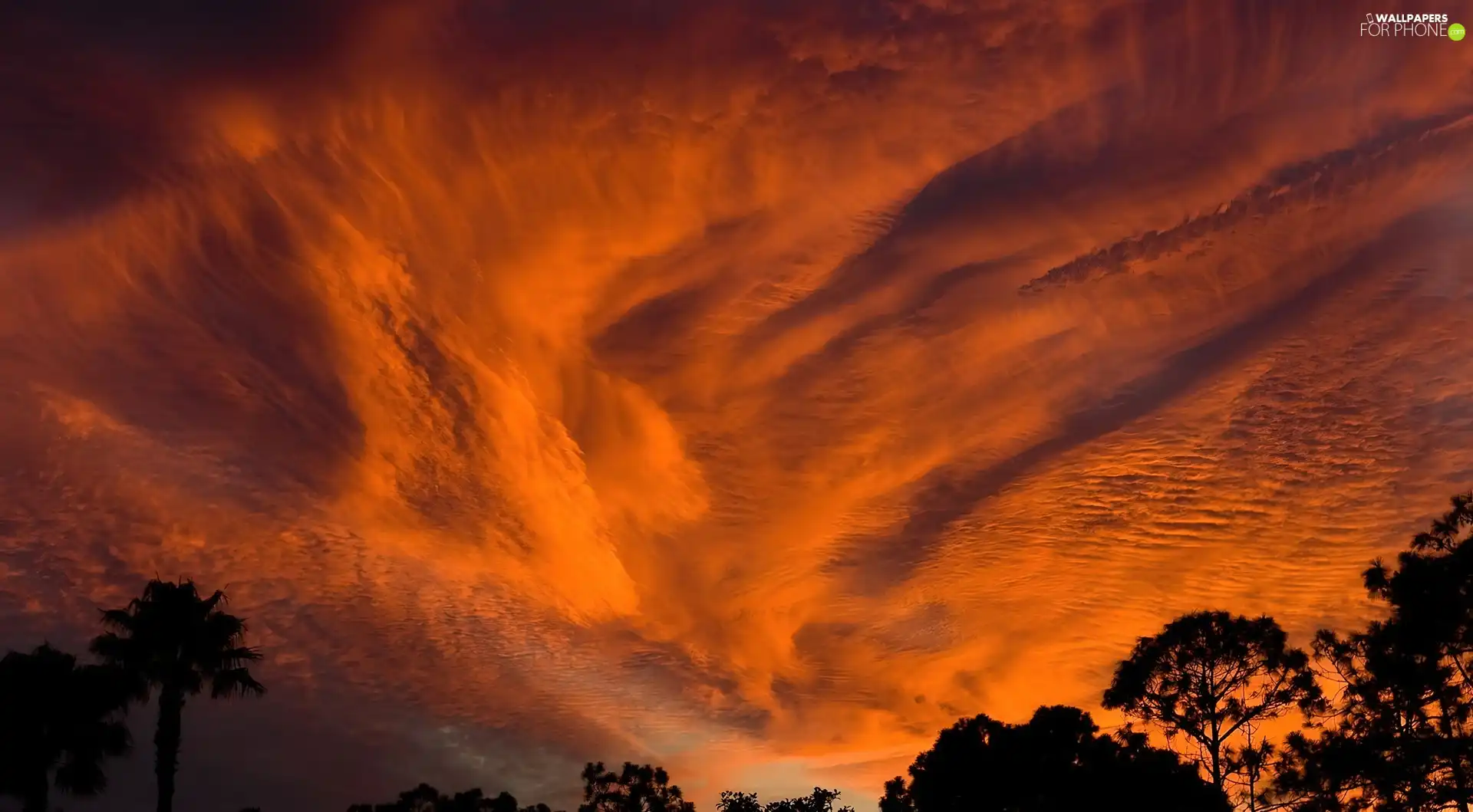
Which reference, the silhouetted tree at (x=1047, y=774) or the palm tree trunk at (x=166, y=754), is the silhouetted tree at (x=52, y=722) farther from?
the silhouetted tree at (x=1047, y=774)

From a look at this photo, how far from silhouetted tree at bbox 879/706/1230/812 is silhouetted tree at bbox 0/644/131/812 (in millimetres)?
41616

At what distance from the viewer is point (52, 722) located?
121 feet

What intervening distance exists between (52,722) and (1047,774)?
153ft

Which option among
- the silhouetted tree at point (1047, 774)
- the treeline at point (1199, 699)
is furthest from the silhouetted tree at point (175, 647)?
the silhouetted tree at point (1047, 774)

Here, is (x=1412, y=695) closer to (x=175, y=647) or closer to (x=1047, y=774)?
(x=1047, y=774)

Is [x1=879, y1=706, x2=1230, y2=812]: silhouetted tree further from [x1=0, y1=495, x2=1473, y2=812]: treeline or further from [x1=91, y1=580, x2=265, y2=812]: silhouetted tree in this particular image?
[x1=91, y1=580, x2=265, y2=812]: silhouetted tree

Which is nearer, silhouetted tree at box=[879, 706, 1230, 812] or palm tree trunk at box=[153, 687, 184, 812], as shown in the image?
palm tree trunk at box=[153, 687, 184, 812]

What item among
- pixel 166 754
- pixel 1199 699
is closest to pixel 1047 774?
pixel 1199 699

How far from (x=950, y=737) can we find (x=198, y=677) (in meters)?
42.4

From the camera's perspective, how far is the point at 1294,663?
147 feet

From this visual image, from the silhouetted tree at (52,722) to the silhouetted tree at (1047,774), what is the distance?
41.6m

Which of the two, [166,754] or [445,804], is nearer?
[166,754]

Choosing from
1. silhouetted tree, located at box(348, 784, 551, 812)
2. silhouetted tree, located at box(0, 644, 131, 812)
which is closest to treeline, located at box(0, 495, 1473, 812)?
silhouetted tree, located at box(0, 644, 131, 812)

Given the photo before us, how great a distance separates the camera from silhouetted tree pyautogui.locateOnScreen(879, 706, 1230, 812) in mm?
44156
